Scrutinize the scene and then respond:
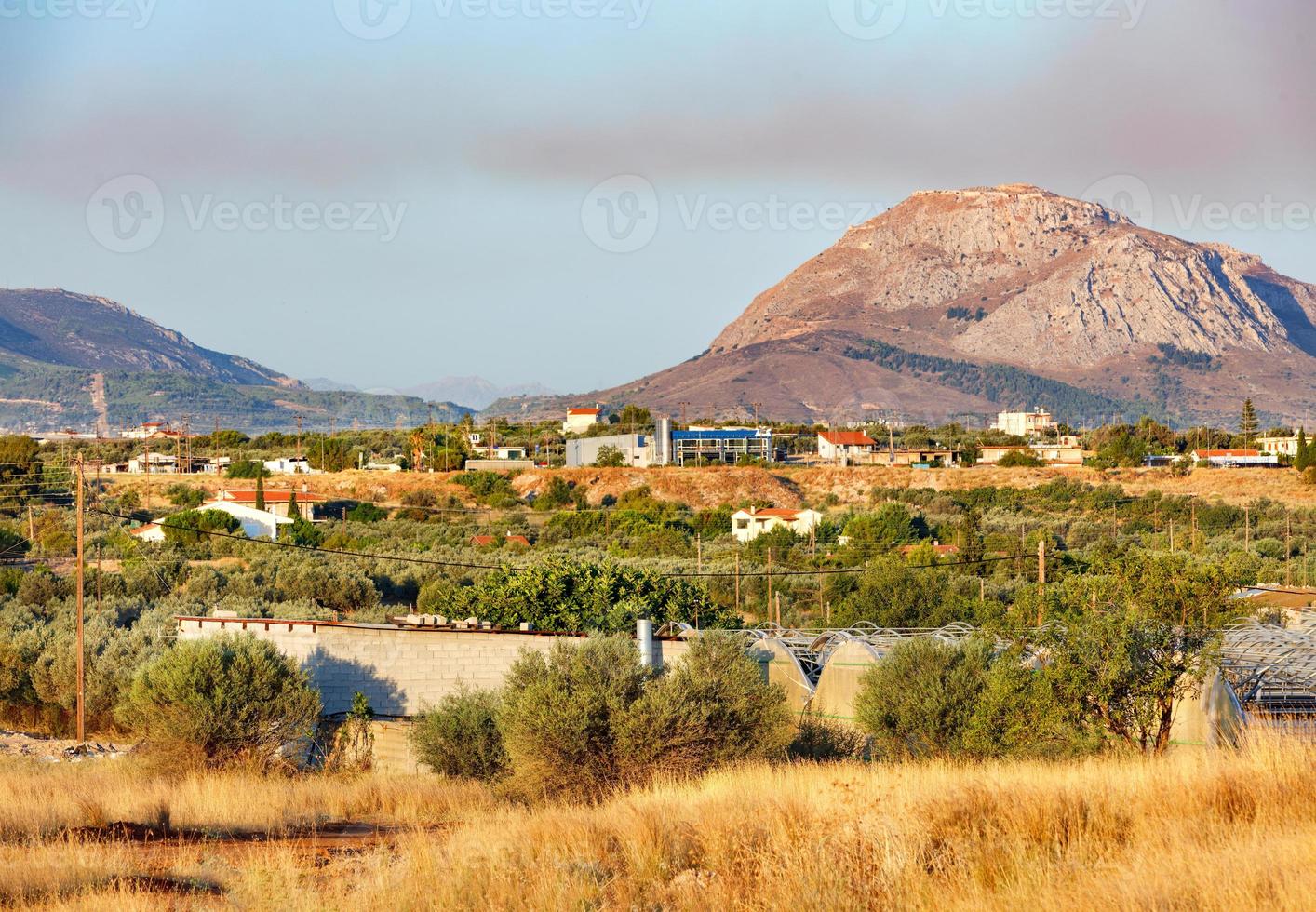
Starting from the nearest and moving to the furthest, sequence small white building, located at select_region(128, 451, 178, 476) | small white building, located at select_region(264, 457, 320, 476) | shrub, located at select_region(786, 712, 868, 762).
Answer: shrub, located at select_region(786, 712, 868, 762)
small white building, located at select_region(264, 457, 320, 476)
small white building, located at select_region(128, 451, 178, 476)

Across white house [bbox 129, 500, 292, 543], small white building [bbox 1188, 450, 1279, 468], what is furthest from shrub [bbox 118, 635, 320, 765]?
small white building [bbox 1188, 450, 1279, 468]

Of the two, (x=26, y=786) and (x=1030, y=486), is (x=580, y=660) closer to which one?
(x=26, y=786)

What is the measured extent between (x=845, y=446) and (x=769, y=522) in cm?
4378

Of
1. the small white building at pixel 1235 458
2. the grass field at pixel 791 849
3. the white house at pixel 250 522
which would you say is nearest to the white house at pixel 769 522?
the white house at pixel 250 522

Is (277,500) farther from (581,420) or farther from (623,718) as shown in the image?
(581,420)

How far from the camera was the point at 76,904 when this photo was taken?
22.9 ft

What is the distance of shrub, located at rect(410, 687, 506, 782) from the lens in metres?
15.8

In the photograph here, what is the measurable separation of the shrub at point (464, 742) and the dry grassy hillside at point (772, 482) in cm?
5527

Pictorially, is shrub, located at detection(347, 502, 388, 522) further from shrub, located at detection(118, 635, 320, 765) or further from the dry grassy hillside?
shrub, located at detection(118, 635, 320, 765)

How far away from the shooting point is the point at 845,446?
10169 cm

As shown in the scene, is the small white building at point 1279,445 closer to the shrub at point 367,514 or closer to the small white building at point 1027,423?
the small white building at point 1027,423

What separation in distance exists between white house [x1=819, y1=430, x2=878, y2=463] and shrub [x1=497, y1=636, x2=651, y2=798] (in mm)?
83773

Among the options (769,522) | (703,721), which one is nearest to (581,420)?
(769,522)

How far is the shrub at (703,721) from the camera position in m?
13.8
